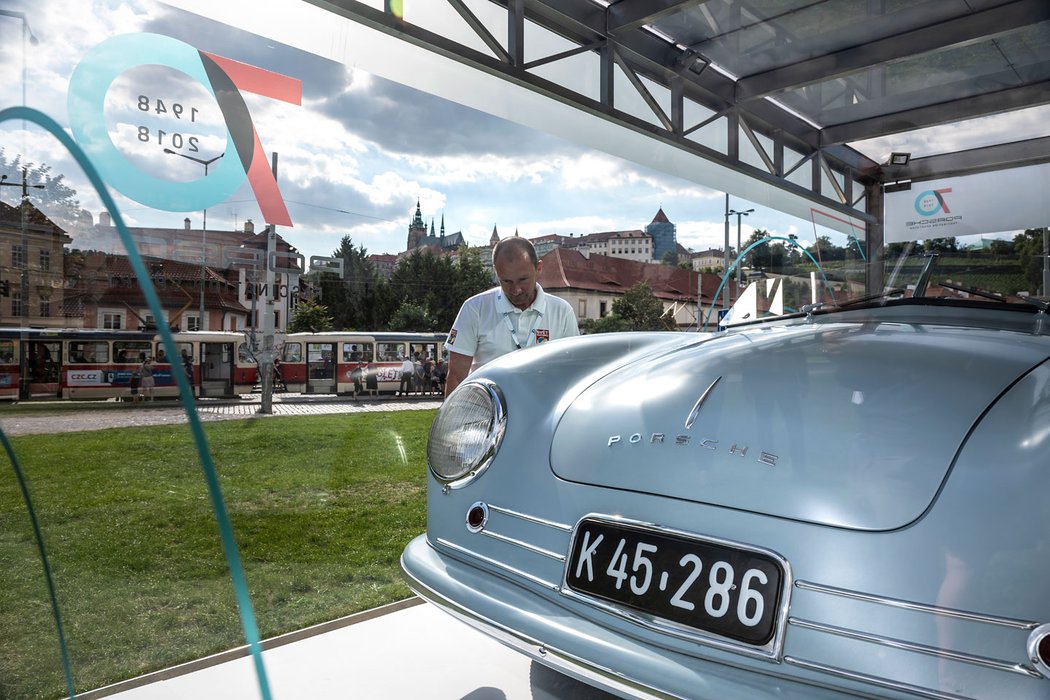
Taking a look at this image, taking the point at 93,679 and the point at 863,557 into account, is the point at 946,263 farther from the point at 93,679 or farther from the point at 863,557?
the point at 93,679

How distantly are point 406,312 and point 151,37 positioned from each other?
2789 millimetres

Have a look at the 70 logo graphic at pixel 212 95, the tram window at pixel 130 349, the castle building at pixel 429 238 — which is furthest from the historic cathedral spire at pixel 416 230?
the tram window at pixel 130 349

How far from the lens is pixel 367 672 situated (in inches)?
60.2

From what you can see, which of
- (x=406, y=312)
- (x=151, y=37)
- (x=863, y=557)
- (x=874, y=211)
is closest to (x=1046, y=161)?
(x=874, y=211)

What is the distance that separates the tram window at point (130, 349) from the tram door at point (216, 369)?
0.70 ft

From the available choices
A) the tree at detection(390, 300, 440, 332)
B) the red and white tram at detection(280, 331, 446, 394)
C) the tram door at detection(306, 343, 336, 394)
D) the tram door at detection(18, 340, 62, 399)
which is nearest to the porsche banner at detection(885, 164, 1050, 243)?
the red and white tram at detection(280, 331, 446, 394)

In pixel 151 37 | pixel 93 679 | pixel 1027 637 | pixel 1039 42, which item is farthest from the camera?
pixel 1039 42

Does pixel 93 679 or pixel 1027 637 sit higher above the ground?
pixel 1027 637

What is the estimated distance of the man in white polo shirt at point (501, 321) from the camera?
86.9 inches

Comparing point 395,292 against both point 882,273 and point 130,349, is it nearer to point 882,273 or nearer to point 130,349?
point 130,349

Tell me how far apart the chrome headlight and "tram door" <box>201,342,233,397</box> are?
1.72 m

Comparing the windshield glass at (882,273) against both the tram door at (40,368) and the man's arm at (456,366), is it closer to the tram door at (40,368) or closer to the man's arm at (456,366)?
the man's arm at (456,366)

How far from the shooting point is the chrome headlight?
115 cm

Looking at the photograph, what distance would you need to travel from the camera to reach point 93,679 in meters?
1.62
